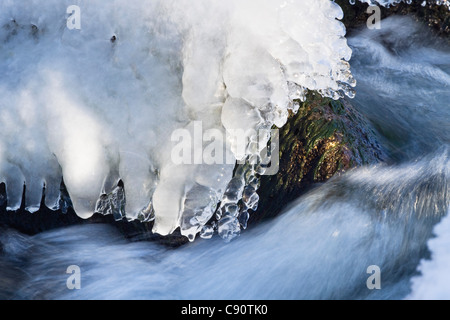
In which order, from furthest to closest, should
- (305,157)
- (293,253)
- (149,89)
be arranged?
(305,157) → (293,253) → (149,89)

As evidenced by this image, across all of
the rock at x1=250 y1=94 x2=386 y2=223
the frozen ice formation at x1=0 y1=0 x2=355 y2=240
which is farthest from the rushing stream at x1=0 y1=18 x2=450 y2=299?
the frozen ice formation at x1=0 y1=0 x2=355 y2=240

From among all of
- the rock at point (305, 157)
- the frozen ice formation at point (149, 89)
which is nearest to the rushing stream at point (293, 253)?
the rock at point (305, 157)

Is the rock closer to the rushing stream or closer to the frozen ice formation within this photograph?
the rushing stream

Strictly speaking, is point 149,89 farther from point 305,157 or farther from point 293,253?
point 293,253

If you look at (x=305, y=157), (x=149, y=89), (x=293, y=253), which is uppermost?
(x=149, y=89)

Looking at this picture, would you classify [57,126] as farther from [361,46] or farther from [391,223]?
[361,46]

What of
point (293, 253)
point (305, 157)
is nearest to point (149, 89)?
point (305, 157)
